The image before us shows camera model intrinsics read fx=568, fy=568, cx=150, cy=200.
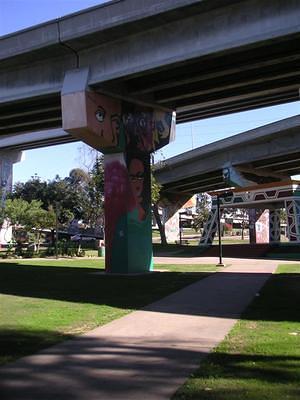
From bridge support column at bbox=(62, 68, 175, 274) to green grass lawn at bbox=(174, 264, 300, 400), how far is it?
1091 cm

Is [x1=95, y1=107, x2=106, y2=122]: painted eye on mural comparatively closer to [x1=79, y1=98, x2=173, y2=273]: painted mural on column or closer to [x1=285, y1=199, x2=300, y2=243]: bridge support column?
[x1=79, y1=98, x2=173, y2=273]: painted mural on column

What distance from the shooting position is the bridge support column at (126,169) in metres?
20.3

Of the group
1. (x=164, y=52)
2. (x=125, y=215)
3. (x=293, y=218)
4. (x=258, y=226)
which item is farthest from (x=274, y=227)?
(x=164, y=52)

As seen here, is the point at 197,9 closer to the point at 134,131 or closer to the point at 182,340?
the point at 134,131

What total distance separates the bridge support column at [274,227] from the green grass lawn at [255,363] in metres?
38.3

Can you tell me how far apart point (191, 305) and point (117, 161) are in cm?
1027

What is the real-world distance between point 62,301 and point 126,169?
9.52m

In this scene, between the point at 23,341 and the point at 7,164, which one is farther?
the point at 7,164

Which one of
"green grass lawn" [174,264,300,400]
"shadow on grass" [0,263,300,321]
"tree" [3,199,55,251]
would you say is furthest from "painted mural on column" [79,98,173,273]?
"tree" [3,199,55,251]

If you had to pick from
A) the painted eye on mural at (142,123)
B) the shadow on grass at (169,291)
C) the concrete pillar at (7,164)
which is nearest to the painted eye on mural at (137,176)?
the painted eye on mural at (142,123)

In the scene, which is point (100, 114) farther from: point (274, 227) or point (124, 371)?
point (274, 227)

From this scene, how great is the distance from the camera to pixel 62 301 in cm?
1280

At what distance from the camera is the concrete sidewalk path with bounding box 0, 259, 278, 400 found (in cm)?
564

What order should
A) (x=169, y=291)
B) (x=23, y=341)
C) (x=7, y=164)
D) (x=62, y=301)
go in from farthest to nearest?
(x=7, y=164)
(x=169, y=291)
(x=62, y=301)
(x=23, y=341)
